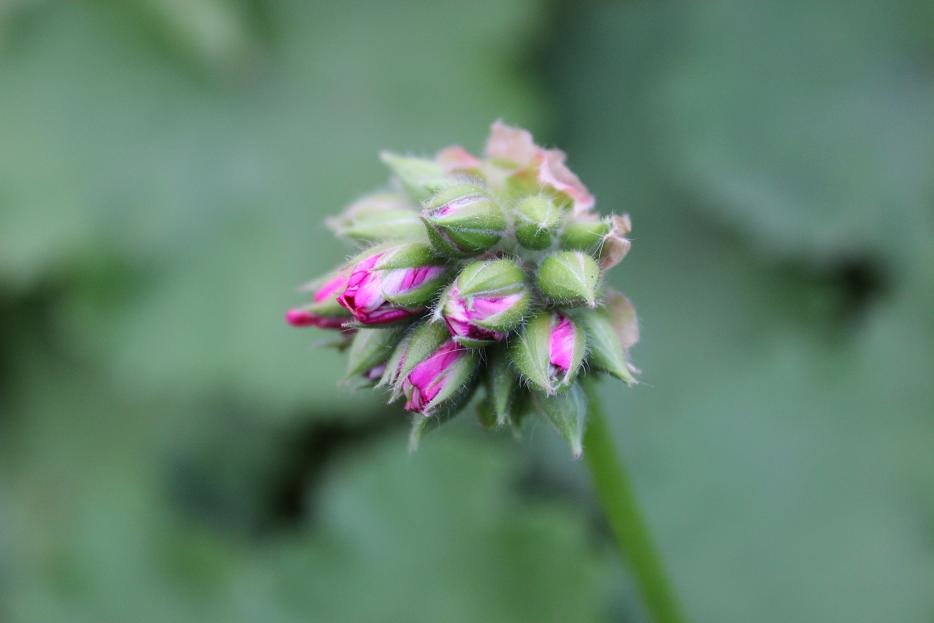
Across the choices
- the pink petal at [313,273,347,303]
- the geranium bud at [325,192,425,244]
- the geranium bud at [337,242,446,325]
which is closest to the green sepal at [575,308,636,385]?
the geranium bud at [337,242,446,325]

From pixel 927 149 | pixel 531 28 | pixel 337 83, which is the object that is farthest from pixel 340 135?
pixel 927 149

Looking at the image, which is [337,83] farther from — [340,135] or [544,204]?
[544,204]

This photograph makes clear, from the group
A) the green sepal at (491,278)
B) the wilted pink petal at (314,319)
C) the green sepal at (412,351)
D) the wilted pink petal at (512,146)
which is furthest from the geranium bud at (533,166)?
the wilted pink petal at (314,319)

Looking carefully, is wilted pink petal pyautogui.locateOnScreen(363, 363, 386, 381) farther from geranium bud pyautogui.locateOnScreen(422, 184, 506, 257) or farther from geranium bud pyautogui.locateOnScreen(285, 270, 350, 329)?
geranium bud pyautogui.locateOnScreen(422, 184, 506, 257)

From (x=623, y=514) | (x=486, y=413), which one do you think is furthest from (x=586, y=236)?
(x=623, y=514)

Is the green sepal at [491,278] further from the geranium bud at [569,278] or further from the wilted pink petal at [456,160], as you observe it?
the wilted pink petal at [456,160]

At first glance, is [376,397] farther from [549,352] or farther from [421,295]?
[549,352]
